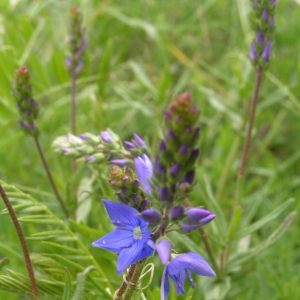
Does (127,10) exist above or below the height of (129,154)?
above

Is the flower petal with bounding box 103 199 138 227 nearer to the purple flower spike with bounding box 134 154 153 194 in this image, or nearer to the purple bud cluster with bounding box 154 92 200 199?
the purple flower spike with bounding box 134 154 153 194

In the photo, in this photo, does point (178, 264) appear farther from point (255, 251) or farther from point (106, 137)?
point (255, 251)

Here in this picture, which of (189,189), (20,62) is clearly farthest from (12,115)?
(189,189)

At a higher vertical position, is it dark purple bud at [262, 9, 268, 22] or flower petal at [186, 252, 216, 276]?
dark purple bud at [262, 9, 268, 22]

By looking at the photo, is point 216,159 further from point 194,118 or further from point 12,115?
point 194,118

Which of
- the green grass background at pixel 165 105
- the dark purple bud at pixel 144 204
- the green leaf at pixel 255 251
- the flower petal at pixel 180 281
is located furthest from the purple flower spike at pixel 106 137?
the green leaf at pixel 255 251

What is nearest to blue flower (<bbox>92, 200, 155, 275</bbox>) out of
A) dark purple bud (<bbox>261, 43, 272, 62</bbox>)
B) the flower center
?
the flower center
